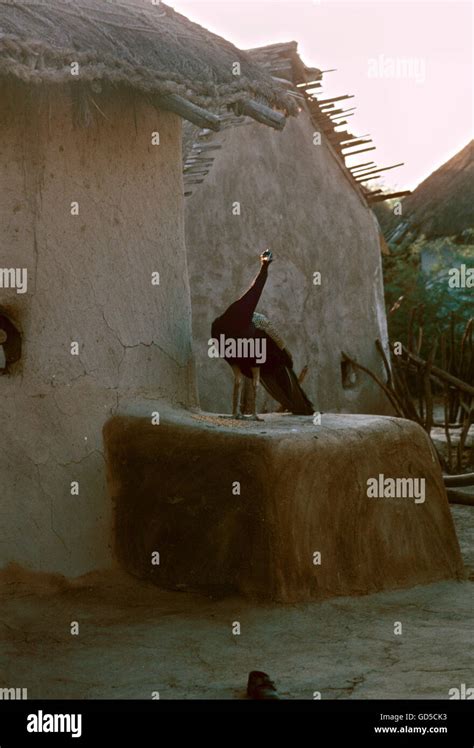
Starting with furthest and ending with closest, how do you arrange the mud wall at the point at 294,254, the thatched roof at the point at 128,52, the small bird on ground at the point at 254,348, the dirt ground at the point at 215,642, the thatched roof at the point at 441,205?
1. the thatched roof at the point at 441,205
2. the mud wall at the point at 294,254
3. the small bird on ground at the point at 254,348
4. the thatched roof at the point at 128,52
5. the dirt ground at the point at 215,642

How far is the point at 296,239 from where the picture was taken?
12.8 meters

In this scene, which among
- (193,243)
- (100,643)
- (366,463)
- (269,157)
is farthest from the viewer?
(269,157)

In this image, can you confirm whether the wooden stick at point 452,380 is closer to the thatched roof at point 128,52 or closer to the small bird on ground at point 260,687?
the thatched roof at point 128,52

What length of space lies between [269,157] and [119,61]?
5817 mm

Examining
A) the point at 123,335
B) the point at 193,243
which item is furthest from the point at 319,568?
the point at 193,243

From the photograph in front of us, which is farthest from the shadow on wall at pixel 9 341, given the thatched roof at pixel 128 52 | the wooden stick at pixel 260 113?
the wooden stick at pixel 260 113

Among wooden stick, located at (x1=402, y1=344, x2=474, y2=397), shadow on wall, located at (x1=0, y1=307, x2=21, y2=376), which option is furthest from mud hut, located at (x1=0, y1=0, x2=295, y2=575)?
wooden stick, located at (x1=402, y1=344, x2=474, y2=397)

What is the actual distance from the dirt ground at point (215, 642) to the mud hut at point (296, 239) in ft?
12.5

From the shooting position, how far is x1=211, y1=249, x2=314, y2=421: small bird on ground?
7.12 meters

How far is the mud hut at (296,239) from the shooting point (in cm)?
1107

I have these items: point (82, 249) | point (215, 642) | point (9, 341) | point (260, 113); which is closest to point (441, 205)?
point (260, 113)

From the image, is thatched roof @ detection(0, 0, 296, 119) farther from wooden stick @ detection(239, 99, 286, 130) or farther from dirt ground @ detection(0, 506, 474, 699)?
dirt ground @ detection(0, 506, 474, 699)

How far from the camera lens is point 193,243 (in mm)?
10945
